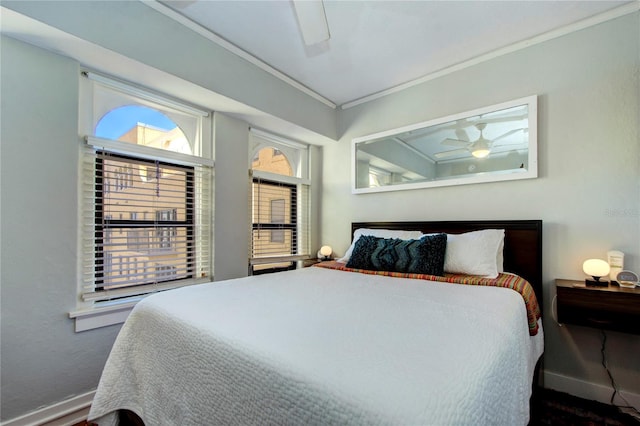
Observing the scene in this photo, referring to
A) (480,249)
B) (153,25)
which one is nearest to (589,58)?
(480,249)

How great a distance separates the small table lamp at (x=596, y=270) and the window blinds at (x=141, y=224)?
2.90m

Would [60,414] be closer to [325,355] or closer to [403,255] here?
[325,355]

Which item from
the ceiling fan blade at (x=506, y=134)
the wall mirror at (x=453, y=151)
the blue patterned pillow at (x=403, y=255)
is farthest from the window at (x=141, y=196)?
the ceiling fan blade at (x=506, y=134)

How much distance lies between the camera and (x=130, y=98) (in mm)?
2125

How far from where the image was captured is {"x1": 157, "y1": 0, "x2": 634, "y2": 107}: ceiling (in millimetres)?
1915

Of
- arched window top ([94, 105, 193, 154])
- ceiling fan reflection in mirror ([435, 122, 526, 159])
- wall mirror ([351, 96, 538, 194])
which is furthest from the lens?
ceiling fan reflection in mirror ([435, 122, 526, 159])

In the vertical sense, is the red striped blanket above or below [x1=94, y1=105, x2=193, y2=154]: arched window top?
below

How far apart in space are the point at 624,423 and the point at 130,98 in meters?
4.01

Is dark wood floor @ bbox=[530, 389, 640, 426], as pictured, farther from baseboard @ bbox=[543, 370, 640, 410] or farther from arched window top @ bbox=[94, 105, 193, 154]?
arched window top @ bbox=[94, 105, 193, 154]

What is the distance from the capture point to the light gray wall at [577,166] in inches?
74.1

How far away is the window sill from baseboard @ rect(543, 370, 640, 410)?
3.21m

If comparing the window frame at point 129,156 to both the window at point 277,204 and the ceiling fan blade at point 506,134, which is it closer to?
the window at point 277,204

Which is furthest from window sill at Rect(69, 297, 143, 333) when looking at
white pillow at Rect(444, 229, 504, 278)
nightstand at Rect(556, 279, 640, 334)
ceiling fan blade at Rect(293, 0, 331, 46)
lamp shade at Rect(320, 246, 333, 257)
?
nightstand at Rect(556, 279, 640, 334)

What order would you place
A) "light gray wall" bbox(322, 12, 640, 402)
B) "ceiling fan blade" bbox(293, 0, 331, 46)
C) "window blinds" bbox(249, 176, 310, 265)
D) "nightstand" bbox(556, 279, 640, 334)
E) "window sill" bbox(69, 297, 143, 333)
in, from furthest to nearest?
1. "window blinds" bbox(249, 176, 310, 265)
2. "light gray wall" bbox(322, 12, 640, 402)
3. "window sill" bbox(69, 297, 143, 333)
4. "nightstand" bbox(556, 279, 640, 334)
5. "ceiling fan blade" bbox(293, 0, 331, 46)
